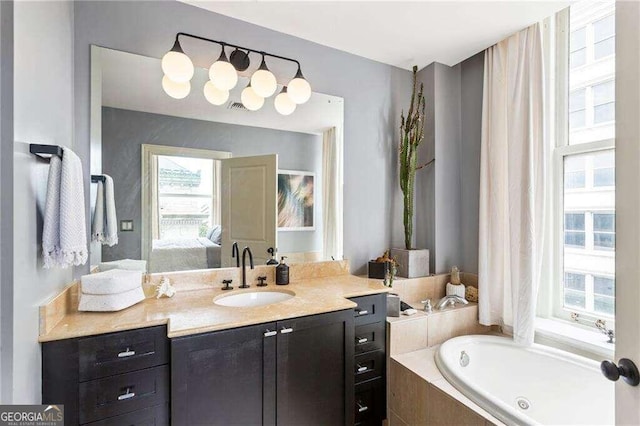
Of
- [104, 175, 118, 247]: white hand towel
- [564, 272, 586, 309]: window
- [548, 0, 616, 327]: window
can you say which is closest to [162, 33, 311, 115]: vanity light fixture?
[104, 175, 118, 247]: white hand towel

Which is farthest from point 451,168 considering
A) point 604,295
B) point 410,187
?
point 604,295

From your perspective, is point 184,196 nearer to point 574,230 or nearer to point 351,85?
point 351,85

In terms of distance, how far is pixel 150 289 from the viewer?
1.67m

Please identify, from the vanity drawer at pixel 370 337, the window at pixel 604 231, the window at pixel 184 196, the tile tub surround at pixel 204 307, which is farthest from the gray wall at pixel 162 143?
the window at pixel 604 231

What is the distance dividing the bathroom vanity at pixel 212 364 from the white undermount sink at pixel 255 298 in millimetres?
91

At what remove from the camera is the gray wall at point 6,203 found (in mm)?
901

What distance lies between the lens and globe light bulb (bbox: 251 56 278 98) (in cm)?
190

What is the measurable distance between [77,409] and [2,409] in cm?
30

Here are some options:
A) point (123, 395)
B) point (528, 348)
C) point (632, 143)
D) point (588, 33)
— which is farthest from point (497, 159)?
point (123, 395)

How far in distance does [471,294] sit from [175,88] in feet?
8.31

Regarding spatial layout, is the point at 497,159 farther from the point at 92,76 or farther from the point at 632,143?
the point at 92,76

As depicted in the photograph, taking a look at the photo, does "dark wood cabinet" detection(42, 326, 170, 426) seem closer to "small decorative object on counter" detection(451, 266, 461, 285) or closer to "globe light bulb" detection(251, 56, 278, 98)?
"globe light bulb" detection(251, 56, 278, 98)

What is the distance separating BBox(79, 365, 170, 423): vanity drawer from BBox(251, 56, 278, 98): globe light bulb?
1.59m

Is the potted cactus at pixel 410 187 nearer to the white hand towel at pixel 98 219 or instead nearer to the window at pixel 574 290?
the window at pixel 574 290
